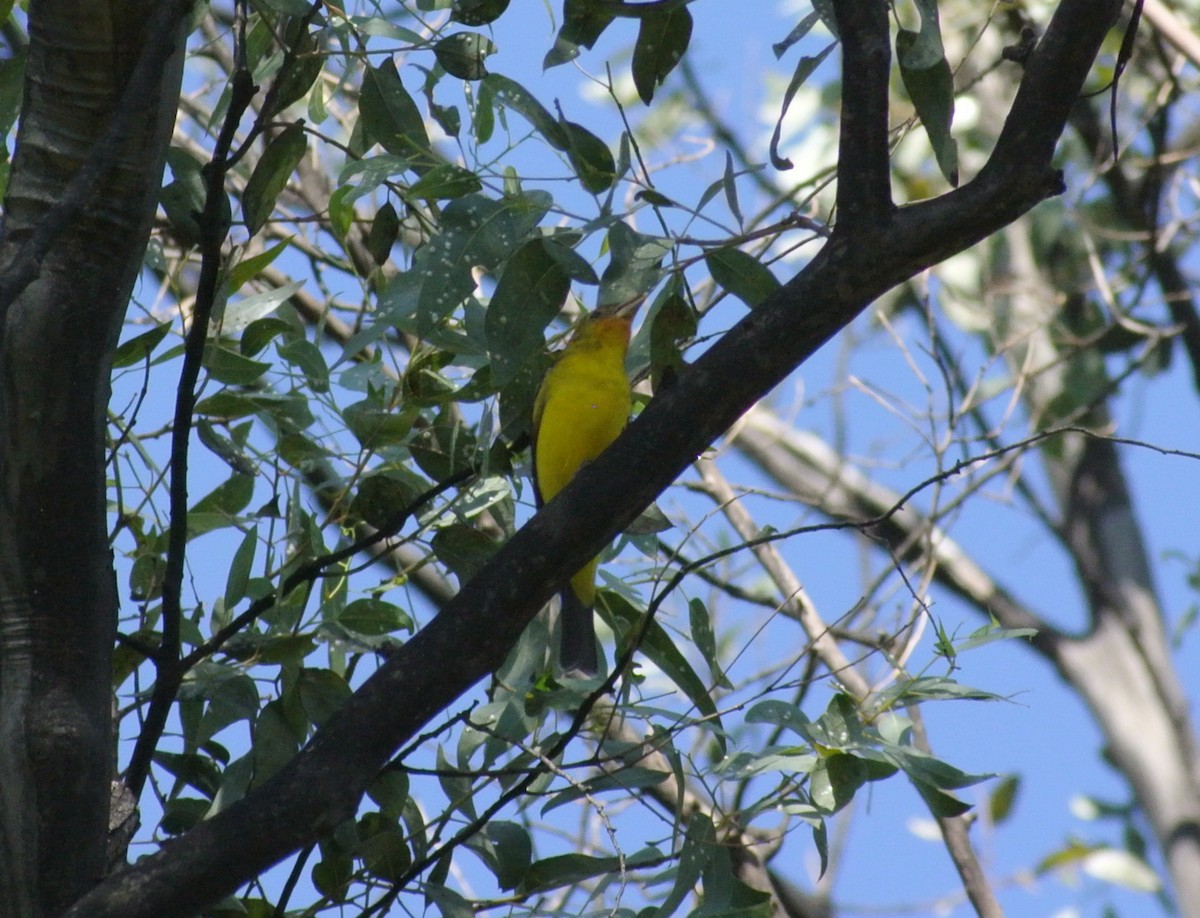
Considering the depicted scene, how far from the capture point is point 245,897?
2357mm

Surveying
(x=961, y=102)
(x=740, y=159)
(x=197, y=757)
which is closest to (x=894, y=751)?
(x=197, y=757)

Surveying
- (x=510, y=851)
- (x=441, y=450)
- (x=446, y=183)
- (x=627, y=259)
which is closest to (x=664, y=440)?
(x=627, y=259)

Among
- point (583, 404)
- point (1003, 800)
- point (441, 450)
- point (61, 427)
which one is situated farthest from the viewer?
point (1003, 800)

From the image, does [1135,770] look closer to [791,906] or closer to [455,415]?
[791,906]

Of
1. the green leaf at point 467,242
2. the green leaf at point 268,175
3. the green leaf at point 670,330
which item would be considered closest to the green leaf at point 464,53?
the green leaf at point 268,175

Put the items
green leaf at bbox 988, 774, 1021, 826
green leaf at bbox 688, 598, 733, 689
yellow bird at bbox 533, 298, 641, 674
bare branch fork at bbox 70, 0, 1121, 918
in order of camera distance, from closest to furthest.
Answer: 1. bare branch fork at bbox 70, 0, 1121, 918
2. green leaf at bbox 688, 598, 733, 689
3. yellow bird at bbox 533, 298, 641, 674
4. green leaf at bbox 988, 774, 1021, 826

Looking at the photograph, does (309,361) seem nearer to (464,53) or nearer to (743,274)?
(464,53)

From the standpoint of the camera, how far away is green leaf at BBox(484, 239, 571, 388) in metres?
2.05

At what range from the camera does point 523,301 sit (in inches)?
81.2

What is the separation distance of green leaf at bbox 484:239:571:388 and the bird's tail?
0.99 meters

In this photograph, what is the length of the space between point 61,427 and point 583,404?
152cm

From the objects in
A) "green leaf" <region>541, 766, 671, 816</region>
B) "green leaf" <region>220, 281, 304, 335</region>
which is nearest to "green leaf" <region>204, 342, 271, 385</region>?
"green leaf" <region>220, 281, 304, 335</region>

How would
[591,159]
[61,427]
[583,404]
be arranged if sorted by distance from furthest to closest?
[583,404]
[591,159]
[61,427]

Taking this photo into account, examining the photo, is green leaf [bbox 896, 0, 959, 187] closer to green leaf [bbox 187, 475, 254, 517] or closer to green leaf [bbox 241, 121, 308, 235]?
green leaf [bbox 241, 121, 308, 235]
